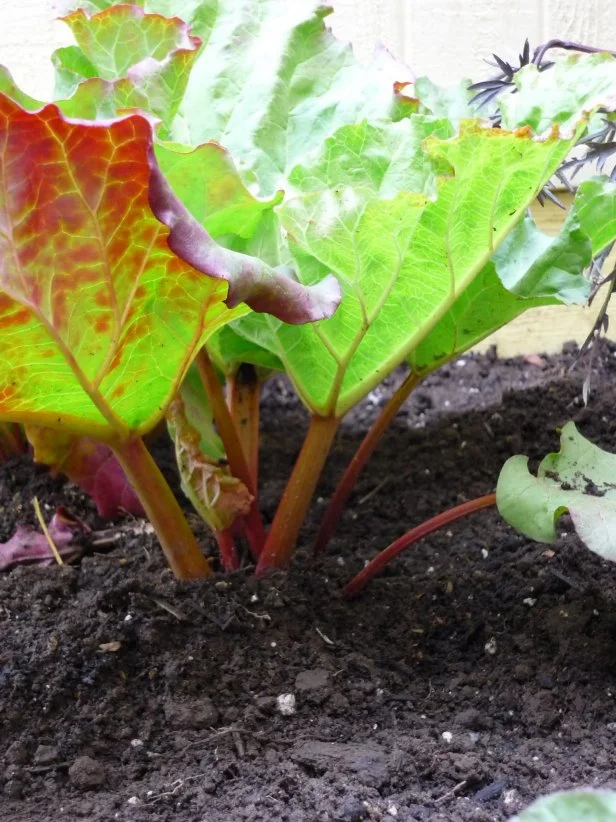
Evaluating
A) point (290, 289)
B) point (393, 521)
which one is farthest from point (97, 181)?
point (393, 521)

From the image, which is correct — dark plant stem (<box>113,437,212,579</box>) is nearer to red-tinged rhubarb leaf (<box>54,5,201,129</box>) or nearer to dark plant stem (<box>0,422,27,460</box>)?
red-tinged rhubarb leaf (<box>54,5,201,129</box>)

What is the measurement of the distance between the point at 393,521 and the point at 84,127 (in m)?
0.77

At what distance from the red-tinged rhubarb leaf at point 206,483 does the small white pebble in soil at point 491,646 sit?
317 mm

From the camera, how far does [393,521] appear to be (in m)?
1.27

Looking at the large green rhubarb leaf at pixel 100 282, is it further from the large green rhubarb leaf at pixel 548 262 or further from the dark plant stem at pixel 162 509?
the large green rhubarb leaf at pixel 548 262

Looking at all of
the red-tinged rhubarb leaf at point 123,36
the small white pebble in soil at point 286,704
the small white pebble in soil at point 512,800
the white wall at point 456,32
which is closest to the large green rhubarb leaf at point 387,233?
the red-tinged rhubarb leaf at point 123,36

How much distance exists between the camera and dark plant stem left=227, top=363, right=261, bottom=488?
1198 millimetres

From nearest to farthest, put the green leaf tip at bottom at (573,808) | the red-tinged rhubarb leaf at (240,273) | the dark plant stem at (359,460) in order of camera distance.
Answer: the green leaf tip at bottom at (573,808) → the red-tinged rhubarb leaf at (240,273) → the dark plant stem at (359,460)

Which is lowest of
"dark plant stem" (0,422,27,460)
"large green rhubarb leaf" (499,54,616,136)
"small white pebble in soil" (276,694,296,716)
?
"dark plant stem" (0,422,27,460)

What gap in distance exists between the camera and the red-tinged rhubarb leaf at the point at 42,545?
1165 millimetres

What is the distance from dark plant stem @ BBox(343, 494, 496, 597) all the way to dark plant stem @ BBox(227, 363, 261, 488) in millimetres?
233

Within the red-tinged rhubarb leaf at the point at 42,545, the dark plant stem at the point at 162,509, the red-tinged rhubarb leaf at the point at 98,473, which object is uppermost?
the dark plant stem at the point at 162,509

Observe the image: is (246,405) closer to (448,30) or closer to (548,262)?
(548,262)

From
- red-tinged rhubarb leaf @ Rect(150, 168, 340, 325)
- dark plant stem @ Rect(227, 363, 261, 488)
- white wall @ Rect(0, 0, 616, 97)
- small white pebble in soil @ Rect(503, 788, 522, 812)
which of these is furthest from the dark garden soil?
white wall @ Rect(0, 0, 616, 97)
